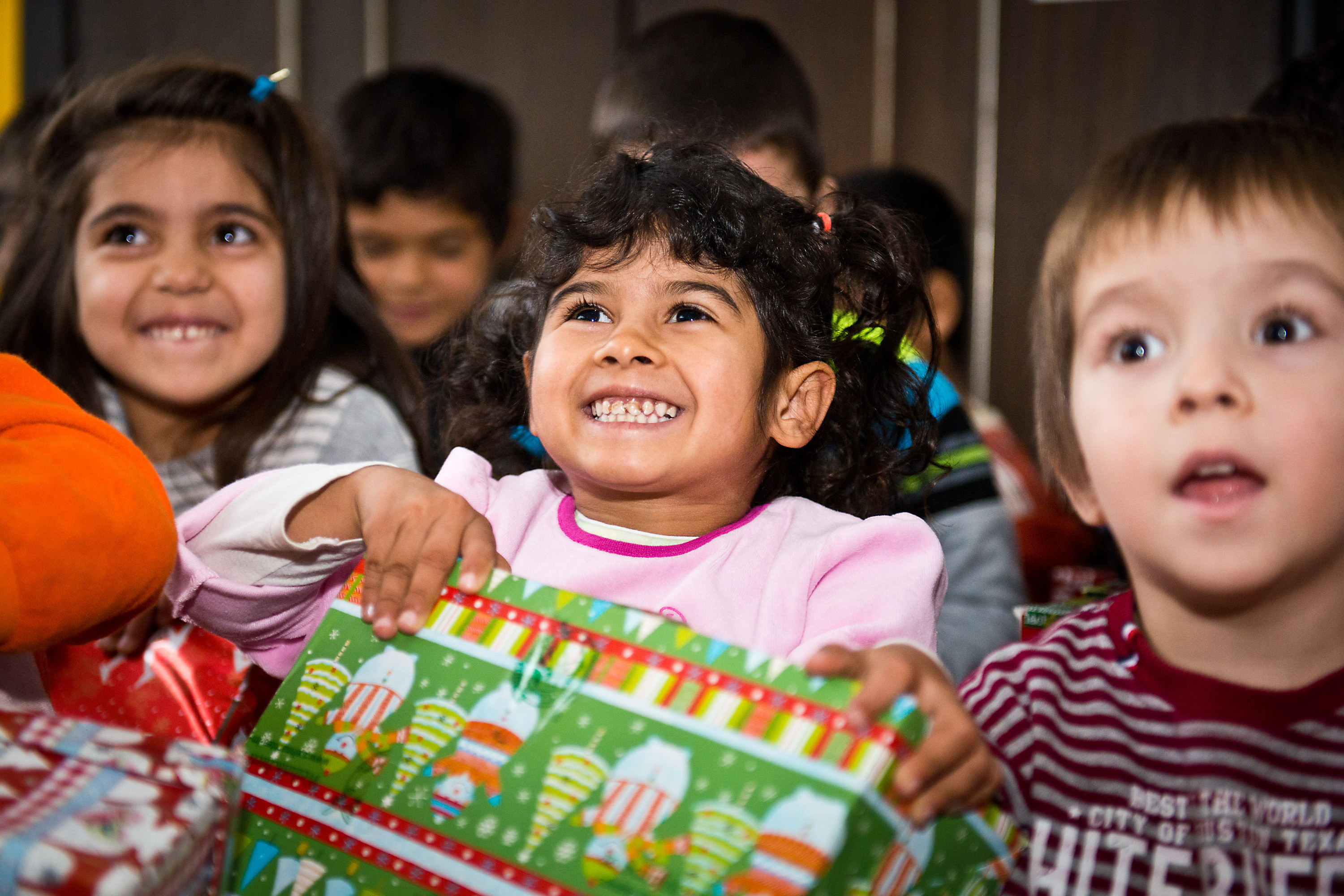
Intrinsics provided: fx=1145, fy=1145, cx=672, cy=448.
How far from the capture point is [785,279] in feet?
3.36

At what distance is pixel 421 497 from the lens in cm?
86

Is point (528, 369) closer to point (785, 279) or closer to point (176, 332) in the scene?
point (785, 279)

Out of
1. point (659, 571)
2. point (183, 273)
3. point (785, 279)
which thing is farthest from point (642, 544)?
point (183, 273)

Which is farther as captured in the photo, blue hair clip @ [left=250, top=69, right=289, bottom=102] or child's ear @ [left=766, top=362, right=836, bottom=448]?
blue hair clip @ [left=250, top=69, right=289, bottom=102]

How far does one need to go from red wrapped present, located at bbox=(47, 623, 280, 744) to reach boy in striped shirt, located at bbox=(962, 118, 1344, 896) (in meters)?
0.61

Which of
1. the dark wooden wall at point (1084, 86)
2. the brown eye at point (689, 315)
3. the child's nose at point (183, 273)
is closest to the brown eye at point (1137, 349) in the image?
the brown eye at point (689, 315)

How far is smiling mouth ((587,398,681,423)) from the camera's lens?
3.14ft

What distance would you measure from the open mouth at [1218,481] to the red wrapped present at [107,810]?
1.90 feet

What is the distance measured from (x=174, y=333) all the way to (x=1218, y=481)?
1.18m

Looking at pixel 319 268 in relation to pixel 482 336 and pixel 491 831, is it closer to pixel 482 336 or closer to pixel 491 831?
pixel 482 336

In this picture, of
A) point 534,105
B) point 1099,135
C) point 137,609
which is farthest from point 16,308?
point 1099,135

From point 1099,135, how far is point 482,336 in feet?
7.04

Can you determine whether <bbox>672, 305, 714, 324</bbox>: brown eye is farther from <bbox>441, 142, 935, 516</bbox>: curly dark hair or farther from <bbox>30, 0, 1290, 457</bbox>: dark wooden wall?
<bbox>30, 0, 1290, 457</bbox>: dark wooden wall

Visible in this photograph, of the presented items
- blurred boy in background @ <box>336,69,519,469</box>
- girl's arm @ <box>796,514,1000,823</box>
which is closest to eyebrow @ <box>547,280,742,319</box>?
girl's arm @ <box>796,514,1000,823</box>
